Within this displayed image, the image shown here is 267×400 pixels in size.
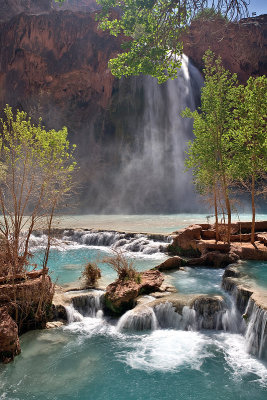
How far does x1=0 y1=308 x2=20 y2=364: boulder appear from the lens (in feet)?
25.2

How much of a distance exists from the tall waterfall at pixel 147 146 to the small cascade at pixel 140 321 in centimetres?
3368

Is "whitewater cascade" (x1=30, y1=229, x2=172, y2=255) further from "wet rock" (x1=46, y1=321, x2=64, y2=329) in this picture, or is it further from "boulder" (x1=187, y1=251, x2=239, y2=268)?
"wet rock" (x1=46, y1=321, x2=64, y2=329)

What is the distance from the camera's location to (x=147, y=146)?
47156 mm

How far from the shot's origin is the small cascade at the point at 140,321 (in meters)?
9.34

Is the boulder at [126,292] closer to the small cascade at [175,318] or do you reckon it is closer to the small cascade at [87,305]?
the small cascade at [87,305]

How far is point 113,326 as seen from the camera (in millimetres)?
9586

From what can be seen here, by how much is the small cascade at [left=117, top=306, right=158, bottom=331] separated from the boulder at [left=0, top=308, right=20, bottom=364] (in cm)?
291

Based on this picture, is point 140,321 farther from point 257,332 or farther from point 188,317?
point 257,332

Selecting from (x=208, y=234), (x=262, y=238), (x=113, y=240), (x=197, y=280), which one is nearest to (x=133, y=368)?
(x=197, y=280)

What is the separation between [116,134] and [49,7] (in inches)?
1105

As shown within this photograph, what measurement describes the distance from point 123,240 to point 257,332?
12373 millimetres

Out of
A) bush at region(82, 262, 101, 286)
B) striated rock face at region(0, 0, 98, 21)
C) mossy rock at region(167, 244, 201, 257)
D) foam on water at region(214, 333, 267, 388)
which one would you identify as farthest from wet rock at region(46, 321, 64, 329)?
striated rock face at region(0, 0, 98, 21)

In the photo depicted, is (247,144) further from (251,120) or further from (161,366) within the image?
(161,366)

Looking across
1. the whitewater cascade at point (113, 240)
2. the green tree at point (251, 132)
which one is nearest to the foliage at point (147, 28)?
the green tree at point (251, 132)
